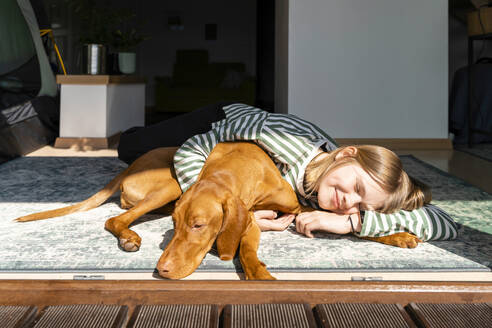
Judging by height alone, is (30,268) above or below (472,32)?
below

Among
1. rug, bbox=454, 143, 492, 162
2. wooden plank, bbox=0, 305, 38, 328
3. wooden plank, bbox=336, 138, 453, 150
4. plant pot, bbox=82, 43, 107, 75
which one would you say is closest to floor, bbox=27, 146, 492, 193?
rug, bbox=454, 143, 492, 162

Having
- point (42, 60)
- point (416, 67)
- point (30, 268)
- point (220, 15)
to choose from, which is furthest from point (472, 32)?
point (30, 268)

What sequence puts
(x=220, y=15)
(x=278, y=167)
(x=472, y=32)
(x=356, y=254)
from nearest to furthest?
Result: (x=356, y=254) → (x=278, y=167) → (x=472, y=32) → (x=220, y=15)

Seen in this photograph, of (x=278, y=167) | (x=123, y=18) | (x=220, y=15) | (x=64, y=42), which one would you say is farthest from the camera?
(x=220, y=15)

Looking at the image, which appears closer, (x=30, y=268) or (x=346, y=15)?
(x=30, y=268)

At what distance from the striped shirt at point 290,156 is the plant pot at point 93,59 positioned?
2786mm

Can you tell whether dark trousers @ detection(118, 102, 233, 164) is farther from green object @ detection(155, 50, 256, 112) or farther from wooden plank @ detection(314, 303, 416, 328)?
green object @ detection(155, 50, 256, 112)

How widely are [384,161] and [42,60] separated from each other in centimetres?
358

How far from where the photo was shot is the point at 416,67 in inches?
170

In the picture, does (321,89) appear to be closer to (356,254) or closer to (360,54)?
(360,54)

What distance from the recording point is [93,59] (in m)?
4.47

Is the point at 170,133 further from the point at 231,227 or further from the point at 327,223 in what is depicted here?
the point at 231,227

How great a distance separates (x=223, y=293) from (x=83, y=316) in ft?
0.87

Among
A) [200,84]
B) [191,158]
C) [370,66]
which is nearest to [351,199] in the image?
[191,158]
